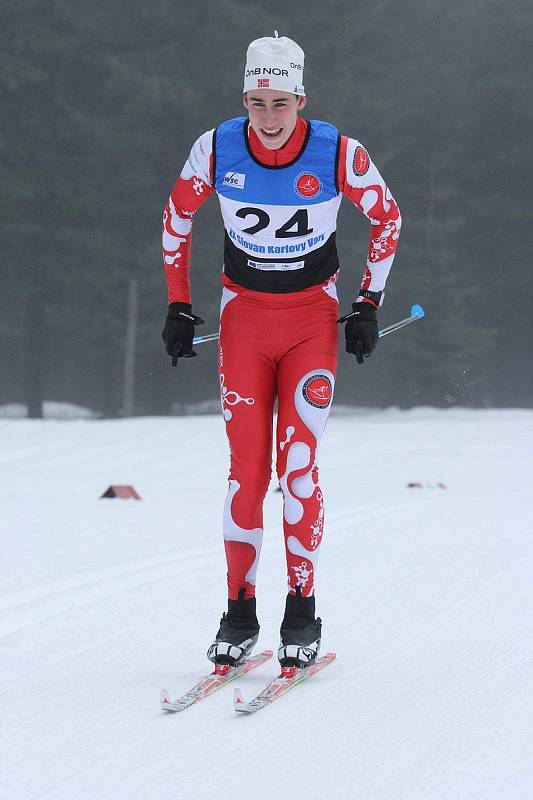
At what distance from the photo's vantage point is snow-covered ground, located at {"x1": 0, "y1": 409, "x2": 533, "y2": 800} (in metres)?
2.76

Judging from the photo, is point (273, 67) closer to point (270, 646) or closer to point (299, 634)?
point (299, 634)

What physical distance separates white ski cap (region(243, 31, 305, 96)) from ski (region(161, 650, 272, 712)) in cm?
188

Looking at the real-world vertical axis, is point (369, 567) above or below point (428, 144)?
below


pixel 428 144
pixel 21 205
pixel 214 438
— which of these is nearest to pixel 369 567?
pixel 214 438

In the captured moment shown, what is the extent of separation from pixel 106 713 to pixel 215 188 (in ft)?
6.07

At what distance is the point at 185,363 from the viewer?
2920 centimetres

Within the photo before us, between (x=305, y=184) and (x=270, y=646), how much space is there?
1.64 metres

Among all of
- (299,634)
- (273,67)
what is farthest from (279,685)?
(273,67)

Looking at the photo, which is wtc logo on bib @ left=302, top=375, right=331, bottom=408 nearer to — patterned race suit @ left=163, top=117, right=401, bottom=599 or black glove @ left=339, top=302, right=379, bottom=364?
patterned race suit @ left=163, top=117, right=401, bottom=599

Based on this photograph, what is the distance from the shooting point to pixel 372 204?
13.8 feet

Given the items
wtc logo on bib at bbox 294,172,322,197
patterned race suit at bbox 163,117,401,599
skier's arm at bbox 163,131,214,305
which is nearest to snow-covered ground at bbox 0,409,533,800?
patterned race suit at bbox 163,117,401,599

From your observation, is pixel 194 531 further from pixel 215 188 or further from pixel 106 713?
pixel 106 713

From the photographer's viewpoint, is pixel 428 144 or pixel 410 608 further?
pixel 428 144

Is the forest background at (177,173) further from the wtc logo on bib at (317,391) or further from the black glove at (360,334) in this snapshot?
the wtc logo on bib at (317,391)
